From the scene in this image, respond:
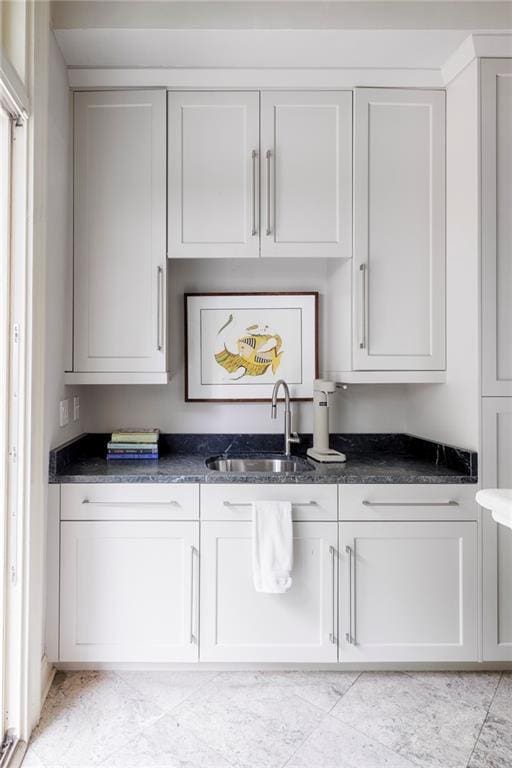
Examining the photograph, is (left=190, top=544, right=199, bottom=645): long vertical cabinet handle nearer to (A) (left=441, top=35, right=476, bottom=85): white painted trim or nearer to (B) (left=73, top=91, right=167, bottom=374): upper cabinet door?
(B) (left=73, top=91, right=167, bottom=374): upper cabinet door

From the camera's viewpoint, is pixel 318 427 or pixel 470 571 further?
pixel 318 427

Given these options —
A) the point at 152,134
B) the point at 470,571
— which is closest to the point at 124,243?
the point at 152,134

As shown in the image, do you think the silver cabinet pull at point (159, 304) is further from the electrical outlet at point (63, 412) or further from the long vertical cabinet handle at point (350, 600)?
the long vertical cabinet handle at point (350, 600)

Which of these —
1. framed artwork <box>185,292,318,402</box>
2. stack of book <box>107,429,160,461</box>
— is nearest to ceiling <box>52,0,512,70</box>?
framed artwork <box>185,292,318,402</box>

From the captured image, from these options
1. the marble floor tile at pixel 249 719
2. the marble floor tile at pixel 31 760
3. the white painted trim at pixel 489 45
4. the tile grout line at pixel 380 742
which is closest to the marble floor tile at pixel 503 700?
the tile grout line at pixel 380 742

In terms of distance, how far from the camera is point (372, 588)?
1.92 meters

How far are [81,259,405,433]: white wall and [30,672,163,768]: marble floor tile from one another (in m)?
1.14

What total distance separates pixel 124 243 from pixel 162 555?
1383 millimetres

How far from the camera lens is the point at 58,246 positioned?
1.99m

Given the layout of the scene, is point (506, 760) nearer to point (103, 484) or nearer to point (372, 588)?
point (372, 588)

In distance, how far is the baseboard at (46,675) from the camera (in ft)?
5.90

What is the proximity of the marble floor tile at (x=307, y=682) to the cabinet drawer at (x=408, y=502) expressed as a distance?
0.68m

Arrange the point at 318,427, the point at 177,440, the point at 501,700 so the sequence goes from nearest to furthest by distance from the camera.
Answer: the point at 501,700
the point at 318,427
the point at 177,440

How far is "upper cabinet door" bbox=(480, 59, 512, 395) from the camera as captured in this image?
6.30 feet
